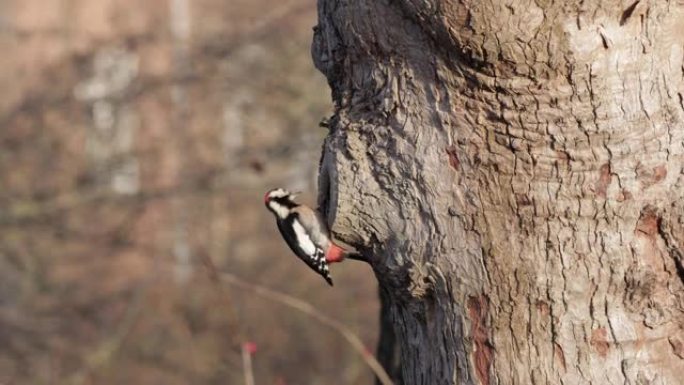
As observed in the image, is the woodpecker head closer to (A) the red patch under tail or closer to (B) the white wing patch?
(B) the white wing patch

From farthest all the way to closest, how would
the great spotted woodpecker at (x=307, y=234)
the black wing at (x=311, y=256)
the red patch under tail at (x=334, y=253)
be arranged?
the black wing at (x=311, y=256)
the red patch under tail at (x=334, y=253)
the great spotted woodpecker at (x=307, y=234)

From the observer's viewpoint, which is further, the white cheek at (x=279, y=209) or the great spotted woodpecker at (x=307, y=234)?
the white cheek at (x=279, y=209)

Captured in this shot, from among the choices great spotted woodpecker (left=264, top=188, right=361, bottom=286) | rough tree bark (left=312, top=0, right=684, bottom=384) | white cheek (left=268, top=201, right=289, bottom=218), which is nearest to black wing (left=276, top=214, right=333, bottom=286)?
great spotted woodpecker (left=264, top=188, right=361, bottom=286)

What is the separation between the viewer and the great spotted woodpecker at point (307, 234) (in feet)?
11.3

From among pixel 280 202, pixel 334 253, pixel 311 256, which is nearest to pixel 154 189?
pixel 280 202

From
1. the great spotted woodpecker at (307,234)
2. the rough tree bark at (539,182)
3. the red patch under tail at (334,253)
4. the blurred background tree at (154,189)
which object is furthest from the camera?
the blurred background tree at (154,189)

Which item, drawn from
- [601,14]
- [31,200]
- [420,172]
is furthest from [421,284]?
[31,200]

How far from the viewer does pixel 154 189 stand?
30.4 ft

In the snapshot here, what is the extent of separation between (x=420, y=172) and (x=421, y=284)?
244 mm

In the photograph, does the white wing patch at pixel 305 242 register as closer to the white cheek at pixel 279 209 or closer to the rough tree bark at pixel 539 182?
the white cheek at pixel 279 209

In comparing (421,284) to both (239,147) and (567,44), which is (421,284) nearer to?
(567,44)

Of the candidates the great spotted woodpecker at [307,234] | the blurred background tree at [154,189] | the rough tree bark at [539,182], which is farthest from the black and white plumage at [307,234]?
the blurred background tree at [154,189]

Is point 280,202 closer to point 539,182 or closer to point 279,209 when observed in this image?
point 279,209

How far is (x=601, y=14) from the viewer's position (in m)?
2.28
